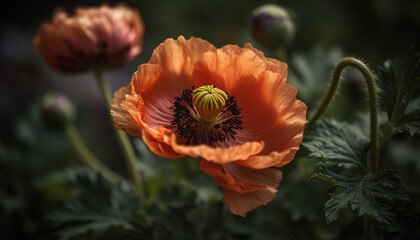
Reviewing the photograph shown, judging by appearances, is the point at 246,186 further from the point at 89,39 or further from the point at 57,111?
the point at 57,111

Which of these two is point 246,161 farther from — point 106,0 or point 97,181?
point 106,0

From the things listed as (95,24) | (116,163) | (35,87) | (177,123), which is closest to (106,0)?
(35,87)

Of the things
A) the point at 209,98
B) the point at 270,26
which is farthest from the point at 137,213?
the point at 270,26

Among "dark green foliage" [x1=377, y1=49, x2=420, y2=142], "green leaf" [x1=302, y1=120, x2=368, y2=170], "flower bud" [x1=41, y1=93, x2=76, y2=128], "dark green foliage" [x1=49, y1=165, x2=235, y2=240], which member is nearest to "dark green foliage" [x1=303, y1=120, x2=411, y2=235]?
"green leaf" [x1=302, y1=120, x2=368, y2=170]

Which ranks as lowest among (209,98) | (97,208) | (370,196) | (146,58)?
(146,58)

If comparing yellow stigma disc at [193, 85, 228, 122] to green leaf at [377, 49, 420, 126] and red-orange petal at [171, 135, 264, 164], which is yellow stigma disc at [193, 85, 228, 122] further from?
green leaf at [377, 49, 420, 126]

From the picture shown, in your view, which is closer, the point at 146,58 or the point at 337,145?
the point at 337,145
